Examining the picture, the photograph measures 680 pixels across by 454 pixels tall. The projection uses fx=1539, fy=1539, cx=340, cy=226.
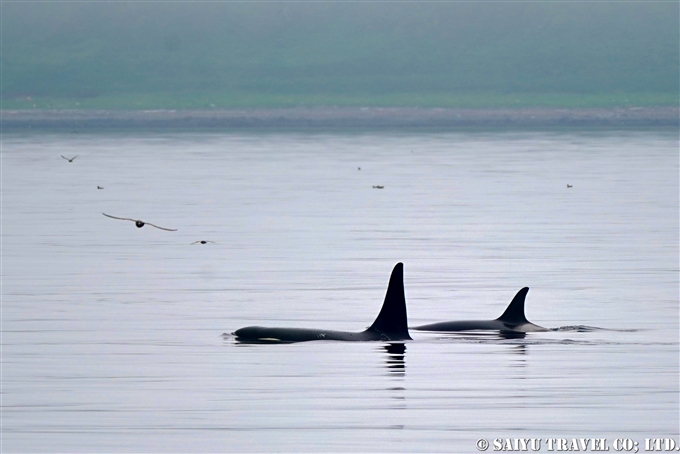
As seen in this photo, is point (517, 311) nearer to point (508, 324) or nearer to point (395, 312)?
point (508, 324)

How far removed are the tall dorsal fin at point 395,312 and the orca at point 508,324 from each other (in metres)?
Result: 1.84

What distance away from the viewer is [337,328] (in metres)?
28.1

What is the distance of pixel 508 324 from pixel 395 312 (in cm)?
331

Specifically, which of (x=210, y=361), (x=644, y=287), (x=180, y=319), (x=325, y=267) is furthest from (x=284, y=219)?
(x=210, y=361)

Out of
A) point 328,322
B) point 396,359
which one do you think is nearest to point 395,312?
point 396,359

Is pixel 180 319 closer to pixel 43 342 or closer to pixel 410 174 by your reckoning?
pixel 43 342

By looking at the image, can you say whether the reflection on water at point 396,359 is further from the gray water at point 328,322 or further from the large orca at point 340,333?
the large orca at point 340,333

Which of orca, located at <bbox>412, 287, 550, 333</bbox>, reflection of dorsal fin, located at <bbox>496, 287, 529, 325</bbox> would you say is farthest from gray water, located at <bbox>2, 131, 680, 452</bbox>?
reflection of dorsal fin, located at <bbox>496, 287, 529, 325</bbox>

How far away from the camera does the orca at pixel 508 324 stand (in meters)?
28.0

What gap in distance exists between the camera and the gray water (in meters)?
19.3

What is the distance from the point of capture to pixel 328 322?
2897 cm

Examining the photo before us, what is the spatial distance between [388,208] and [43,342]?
42.9m

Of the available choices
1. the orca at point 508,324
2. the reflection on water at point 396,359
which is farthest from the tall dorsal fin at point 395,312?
the orca at point 508,324

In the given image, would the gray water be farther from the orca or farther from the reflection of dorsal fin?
the reflection of dorsal fin
